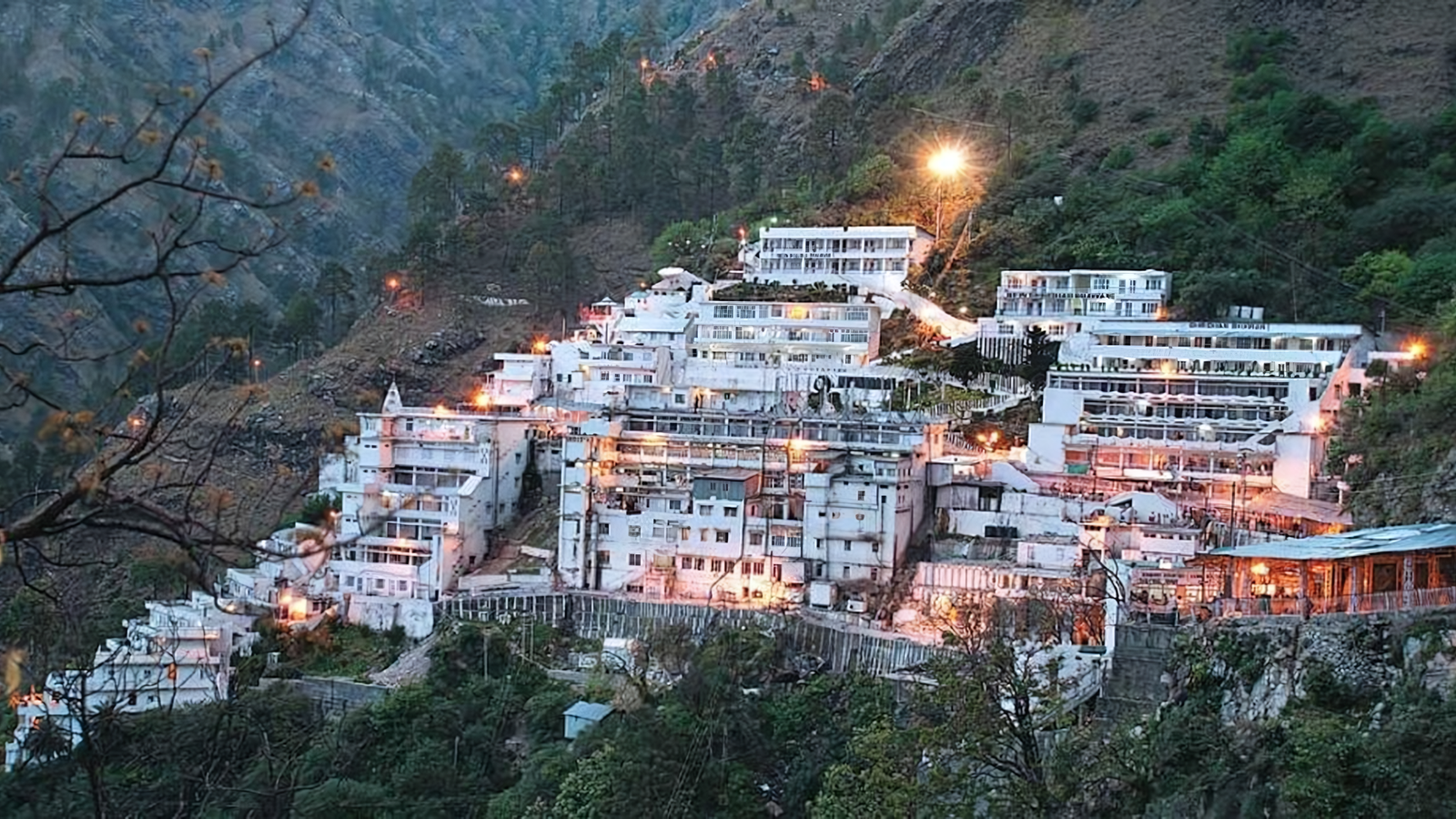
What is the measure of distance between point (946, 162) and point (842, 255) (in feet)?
23.6

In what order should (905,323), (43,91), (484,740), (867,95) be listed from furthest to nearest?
(43,91)
(867,95)
(905,323)
(484,740)

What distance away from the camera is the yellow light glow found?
4216cm

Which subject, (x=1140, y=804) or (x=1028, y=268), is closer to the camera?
(x=1140, y=804)

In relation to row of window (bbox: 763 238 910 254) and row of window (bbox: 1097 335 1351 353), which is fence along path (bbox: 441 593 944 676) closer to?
row of window (bbox: 1097 335 1351 353)

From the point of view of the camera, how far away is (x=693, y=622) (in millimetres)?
24500

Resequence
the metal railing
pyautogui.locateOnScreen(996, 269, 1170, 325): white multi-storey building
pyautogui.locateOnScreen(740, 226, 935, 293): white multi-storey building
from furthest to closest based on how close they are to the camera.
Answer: pyautogui.locateOnScreen(740, 226, 935, 293): white multi-storey building
pyautogui.locateOnScreen(996, 269, 1170, 325): white multi-storey building
the metal railing

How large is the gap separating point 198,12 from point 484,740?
69.5 metres

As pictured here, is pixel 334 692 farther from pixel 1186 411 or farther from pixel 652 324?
pixel 1186 411

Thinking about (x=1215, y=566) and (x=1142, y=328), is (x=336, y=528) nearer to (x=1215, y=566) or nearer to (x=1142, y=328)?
(x=1215, y=566)

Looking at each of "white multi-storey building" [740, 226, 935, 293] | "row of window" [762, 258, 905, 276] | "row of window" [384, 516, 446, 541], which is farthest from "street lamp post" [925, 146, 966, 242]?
"row of window" [384, 516, 446, 541]

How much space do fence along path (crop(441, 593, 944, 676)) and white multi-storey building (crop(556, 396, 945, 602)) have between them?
0.76m

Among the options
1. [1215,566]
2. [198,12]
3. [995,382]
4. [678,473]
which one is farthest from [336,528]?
[198,12]

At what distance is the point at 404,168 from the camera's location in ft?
257

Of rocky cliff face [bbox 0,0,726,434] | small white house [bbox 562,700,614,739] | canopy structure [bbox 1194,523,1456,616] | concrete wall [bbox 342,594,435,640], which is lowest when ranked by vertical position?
small white house [bbox 562,700,614,739]
